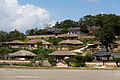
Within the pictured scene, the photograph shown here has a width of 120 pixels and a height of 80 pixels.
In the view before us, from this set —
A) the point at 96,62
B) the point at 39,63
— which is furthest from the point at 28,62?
the point at 96,62

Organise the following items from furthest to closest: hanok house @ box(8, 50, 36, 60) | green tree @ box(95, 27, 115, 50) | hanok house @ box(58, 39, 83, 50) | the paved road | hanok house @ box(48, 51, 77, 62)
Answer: hanok house @ box(58, 39, 83, 50)
green tree @ box(95, 27, 115, 50)
hanok house @ box(48, 51, 77, 62)
hanok house @ box(8, 50, 36, 60)
the paved road

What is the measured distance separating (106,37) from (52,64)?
1688cm

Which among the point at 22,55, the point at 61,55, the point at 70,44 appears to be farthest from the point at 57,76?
the point at 70,44

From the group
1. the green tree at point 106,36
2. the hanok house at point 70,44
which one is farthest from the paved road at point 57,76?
the hanok house at point 70,44

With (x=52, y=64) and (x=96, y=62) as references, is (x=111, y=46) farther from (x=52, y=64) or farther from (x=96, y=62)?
(x=52, y=64)

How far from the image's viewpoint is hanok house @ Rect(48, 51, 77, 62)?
41.5 meters

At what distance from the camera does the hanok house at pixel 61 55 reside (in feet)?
136

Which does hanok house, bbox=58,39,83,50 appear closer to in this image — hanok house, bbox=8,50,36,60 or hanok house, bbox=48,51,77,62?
hanok house, bbox=48,51,77,62

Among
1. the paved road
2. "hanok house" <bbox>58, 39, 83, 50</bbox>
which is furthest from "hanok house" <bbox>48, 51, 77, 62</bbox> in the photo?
the paved road

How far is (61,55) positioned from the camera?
137 feet

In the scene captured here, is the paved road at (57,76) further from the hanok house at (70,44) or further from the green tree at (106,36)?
the hanok house at (70,44)

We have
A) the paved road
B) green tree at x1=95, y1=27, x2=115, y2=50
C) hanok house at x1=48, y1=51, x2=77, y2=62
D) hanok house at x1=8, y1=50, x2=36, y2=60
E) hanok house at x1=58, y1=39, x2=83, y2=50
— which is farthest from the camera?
hanok house at x1=58, y1=39, x2=83, y2=50

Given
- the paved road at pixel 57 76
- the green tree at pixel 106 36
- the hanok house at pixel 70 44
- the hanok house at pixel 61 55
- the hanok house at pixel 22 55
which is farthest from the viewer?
the hanok house at pixel 70 44

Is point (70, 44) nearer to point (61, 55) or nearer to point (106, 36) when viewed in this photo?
point (106, 36)
